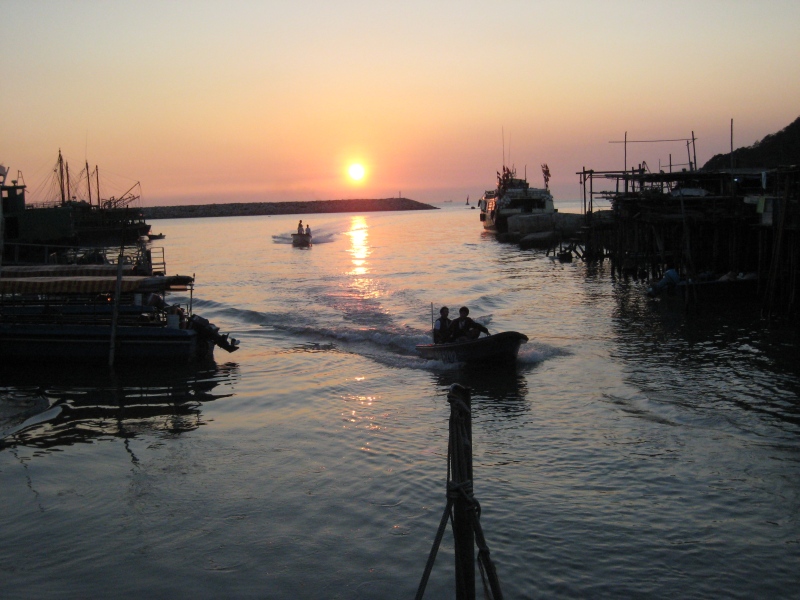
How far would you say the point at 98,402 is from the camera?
1617 cm

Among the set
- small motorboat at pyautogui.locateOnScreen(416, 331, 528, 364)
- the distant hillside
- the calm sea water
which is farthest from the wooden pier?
the distant hillside


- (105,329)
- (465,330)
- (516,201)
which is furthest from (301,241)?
(465,330)

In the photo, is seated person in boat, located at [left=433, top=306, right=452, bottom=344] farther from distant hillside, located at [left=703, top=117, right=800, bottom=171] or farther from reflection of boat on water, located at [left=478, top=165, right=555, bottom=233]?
reflection of boat on water, located at [left=478, top=165, right=555, bottom=233]

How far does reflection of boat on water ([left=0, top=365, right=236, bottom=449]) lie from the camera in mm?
13711

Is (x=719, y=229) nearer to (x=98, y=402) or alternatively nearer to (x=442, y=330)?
(x=442, y=330)

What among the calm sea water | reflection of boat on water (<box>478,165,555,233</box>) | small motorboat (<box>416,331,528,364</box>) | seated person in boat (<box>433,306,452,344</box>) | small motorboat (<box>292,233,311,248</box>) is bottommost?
the calm sea water

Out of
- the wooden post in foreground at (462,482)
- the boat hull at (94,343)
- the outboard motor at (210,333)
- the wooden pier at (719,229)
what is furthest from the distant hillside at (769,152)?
the wooden post in foreground at (462,482)

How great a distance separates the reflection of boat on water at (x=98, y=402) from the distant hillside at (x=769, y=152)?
54690 mm

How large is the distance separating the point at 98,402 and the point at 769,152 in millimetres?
64320

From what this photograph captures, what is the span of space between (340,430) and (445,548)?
5237 millimetres

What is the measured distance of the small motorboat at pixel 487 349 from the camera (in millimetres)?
17906

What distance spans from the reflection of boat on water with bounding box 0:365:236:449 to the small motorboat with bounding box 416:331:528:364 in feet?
18.4

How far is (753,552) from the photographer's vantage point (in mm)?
8398

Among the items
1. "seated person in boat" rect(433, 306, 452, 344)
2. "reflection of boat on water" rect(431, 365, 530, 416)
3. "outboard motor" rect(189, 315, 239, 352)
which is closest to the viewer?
"reflection of boat on water" rect(431, 365, 530, 416)
